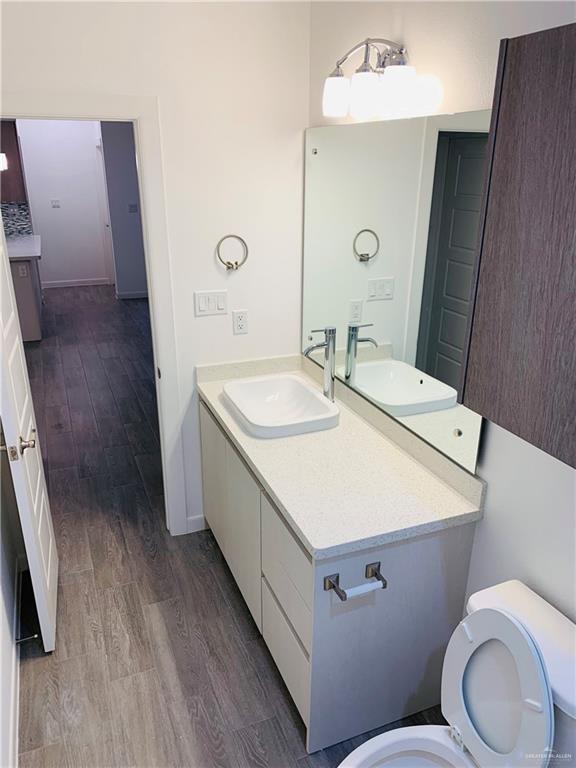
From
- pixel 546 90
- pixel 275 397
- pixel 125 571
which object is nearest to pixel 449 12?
pixel 546 90

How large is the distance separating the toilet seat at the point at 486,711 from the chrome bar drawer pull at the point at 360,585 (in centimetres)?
25

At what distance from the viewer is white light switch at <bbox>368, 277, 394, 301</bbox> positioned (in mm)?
2209

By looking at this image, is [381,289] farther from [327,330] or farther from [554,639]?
[554,639]

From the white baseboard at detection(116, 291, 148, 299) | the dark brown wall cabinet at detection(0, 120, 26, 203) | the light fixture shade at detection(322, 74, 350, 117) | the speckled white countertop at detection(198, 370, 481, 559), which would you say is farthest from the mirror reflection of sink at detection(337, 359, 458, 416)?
the dark brown wall cabinet at detection(0, 120, 26, 203)

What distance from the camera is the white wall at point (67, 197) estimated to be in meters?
7.92

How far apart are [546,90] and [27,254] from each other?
573 cm

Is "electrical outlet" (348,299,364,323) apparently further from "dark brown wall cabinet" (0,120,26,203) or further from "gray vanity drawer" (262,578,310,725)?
"dark brown wall cabinet" (0,120,26,203)

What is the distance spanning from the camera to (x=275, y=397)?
8.69ft

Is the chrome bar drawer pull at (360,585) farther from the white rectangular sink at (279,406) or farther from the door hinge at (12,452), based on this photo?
the door hinge at (12,452)

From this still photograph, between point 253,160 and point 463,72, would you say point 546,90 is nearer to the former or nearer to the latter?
point 463,72

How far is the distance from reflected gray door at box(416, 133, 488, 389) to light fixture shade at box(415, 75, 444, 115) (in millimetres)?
117

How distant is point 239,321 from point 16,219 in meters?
6.23

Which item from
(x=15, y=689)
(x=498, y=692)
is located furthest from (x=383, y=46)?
(x=15, y=689)

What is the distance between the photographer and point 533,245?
1048mm
